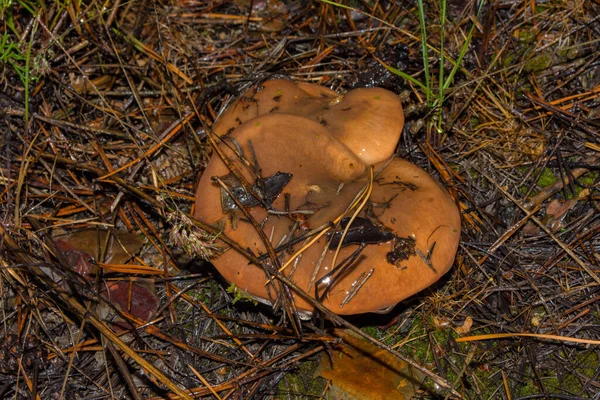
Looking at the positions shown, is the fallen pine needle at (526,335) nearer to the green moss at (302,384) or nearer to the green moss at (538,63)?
the green moss at (302,384)

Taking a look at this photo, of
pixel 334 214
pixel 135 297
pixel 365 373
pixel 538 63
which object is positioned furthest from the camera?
pixel 538 63

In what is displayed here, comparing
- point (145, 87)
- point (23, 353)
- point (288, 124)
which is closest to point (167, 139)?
point (145, 87)

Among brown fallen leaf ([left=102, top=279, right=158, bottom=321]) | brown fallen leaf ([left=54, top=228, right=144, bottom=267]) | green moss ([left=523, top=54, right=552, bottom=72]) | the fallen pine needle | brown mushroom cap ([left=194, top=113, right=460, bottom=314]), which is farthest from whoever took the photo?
green moss ([left=523, top=54, right=552, bottom=72])

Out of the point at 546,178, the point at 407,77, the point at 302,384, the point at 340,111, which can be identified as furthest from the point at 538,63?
the point at 302,384

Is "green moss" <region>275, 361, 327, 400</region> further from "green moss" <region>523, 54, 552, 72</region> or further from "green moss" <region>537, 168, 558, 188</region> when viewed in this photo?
"green moss" <region>523, 54, 552, 72</region>

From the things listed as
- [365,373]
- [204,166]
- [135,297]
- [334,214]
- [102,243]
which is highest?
[334,214]

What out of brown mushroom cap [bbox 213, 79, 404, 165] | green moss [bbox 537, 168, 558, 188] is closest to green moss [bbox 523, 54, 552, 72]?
green moss [bbox 537, 168, 558, 188]

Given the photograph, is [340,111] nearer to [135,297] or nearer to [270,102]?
[270,102]

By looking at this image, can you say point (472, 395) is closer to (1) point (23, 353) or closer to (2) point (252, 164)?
(2) point (252, 164)
